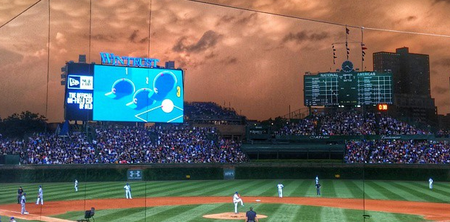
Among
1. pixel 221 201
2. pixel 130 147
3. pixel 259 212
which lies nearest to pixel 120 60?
pixel 130 147

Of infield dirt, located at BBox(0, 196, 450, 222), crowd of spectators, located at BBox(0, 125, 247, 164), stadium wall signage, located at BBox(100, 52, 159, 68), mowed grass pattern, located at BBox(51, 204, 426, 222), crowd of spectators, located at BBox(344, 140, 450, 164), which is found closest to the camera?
mowed grass pattern, located at BBox(51, 204, 426, 222)

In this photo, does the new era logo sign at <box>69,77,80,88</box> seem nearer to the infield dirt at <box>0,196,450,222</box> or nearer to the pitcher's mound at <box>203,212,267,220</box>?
the infield dirt at <box>0,196,450,222</box>

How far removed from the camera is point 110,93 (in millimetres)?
49781

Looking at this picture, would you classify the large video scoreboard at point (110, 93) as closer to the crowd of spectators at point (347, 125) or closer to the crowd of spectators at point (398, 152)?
the crowd of spectators at point (347, 125)

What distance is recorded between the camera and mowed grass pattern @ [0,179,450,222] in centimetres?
2344

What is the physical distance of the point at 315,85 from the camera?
5803 cm

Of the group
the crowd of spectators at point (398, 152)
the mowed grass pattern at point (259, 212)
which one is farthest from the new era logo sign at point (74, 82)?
the crowd of spectators at point (398, 152)

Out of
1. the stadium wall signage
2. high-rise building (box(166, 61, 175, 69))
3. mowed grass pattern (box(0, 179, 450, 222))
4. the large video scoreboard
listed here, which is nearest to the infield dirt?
mowed grass pattern (box(0, 179, 450, 222))

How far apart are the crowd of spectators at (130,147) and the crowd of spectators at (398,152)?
13.3 m

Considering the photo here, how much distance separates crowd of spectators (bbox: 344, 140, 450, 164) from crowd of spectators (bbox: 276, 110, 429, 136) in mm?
2072

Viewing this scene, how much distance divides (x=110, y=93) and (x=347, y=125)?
2950 cm

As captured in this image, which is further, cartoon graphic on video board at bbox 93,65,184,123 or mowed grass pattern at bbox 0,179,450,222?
cartoon graphic on video board at bbox 93,65,184,123

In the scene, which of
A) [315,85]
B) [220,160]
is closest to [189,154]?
[220,160]

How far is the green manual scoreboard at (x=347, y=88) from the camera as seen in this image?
55.8 meters
